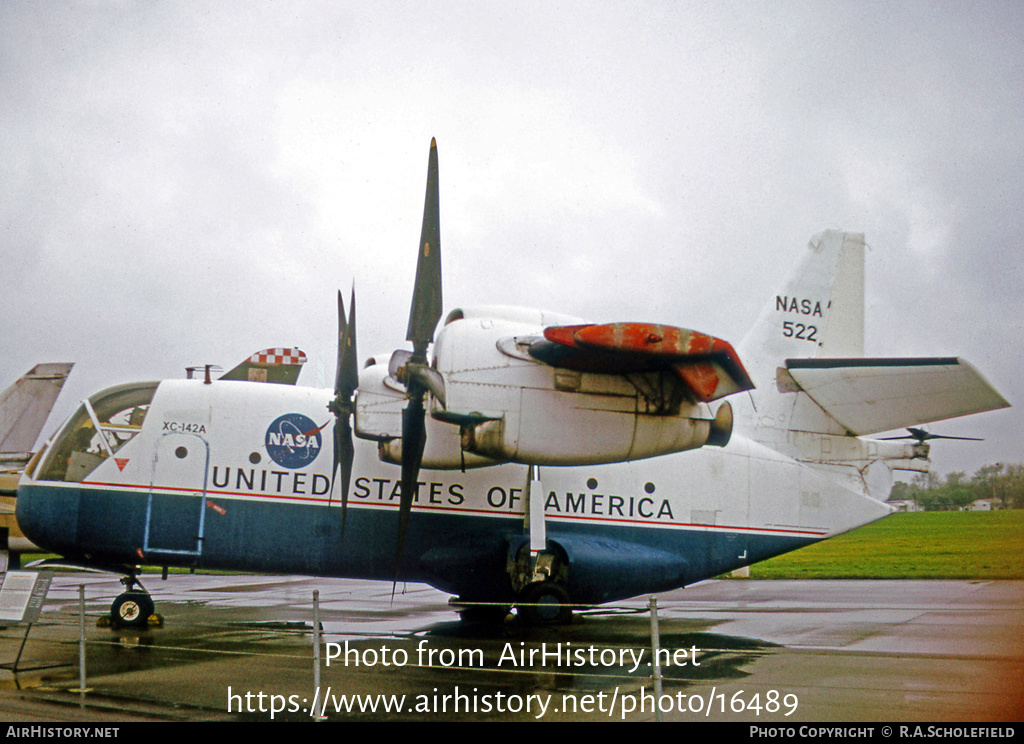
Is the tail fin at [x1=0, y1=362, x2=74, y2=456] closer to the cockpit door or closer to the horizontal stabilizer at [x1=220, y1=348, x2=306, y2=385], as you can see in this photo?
the horizontal stabilizer at [x1=220, y1=348, x2=306, y2=385]

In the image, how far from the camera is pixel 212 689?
7480 millimetres

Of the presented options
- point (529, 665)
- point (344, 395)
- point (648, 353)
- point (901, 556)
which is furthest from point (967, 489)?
point (901, 556)

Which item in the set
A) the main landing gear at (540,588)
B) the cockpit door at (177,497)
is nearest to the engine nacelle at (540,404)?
the main landing gear at (540,588)

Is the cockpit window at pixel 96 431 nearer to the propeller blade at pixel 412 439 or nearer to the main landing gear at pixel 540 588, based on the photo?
the propeller blade at pixel 412 439

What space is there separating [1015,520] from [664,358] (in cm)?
443

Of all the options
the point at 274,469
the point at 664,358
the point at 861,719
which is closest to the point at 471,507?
the point at 274,469

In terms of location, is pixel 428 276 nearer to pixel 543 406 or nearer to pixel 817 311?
pixel 543 406

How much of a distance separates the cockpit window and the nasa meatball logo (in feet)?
6.72

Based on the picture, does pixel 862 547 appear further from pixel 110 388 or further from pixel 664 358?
pixel 110 388

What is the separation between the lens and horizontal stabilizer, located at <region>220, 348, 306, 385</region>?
1295 centimetres

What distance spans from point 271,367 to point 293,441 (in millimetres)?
1777

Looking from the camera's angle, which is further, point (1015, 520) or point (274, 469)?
point (274, 469)

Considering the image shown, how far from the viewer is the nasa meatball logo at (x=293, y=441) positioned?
11812mm

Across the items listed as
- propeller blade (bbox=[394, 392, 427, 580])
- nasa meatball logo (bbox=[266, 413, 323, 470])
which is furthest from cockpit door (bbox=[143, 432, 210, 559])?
propeller blade (bbox=[394, 392, 427, 580])
